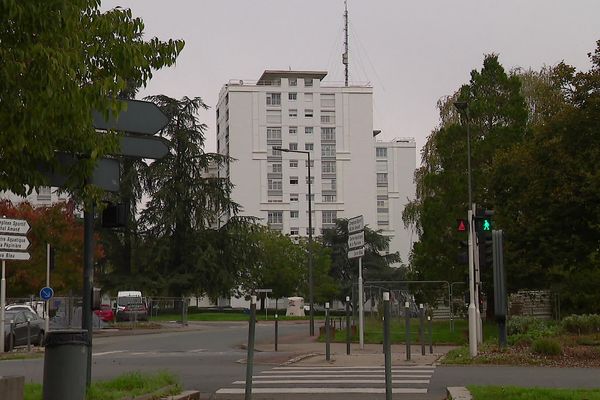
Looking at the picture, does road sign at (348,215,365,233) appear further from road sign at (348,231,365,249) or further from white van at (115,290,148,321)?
white van at (115,290,148,321)

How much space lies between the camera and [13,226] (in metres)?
26.6

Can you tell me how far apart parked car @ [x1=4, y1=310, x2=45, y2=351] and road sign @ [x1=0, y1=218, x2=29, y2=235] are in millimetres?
5008

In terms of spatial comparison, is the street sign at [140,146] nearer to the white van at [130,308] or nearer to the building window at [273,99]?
the white van at [130,308]

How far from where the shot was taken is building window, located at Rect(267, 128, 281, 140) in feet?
386

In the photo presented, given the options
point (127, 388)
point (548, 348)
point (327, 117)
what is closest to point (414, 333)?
point (548, 348)

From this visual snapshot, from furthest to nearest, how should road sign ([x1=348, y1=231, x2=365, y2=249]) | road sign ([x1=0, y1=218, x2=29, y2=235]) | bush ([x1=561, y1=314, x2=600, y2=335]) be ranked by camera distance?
bush ([x1=561, y1=314, x2=600, y2=335]) < road sign ([x1=348, y1=231, x2=365, y2=249]) < road sign ([x1=0, y1=218, x2=29, y2=235])

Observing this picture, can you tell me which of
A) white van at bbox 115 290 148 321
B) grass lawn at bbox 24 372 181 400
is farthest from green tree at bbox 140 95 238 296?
grass lawn at bbox 24 372 181 400

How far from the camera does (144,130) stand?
12234 millimetres

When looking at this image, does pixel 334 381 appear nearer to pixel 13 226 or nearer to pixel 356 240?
pixel 356 240

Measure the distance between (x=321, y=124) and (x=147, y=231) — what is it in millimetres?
52980

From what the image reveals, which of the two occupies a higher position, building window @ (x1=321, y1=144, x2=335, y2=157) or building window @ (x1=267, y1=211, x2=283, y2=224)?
building window @ (x1=321, y1=144, x2=335, y2=157)

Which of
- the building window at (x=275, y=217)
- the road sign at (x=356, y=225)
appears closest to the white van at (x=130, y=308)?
the road sign at (x=356, y=225)

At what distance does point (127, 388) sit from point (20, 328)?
19620 mm

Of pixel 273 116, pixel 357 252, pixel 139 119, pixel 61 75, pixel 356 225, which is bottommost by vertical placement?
pixel 357 252
